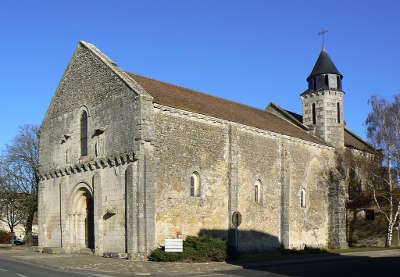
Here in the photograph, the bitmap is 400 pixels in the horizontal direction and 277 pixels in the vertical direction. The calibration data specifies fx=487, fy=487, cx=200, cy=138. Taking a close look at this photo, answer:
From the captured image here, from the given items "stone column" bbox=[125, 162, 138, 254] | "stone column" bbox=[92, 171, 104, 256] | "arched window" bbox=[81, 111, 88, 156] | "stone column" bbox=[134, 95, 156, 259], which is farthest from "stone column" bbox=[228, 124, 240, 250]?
"arched window" bbox=[81, 111, 88, 156]

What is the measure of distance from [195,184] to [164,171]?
8.81 feet

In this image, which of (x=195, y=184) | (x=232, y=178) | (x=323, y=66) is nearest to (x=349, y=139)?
(x=323, y=66)

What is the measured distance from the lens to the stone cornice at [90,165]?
24711 millimetres

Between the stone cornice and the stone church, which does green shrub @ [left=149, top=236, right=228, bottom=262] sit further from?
the stone cornice

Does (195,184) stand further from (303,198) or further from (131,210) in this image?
(303,198)

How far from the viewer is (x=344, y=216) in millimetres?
36562

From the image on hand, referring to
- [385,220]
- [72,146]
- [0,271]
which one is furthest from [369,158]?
[0,271]

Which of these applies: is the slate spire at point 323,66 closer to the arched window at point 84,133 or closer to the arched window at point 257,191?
the arched window at point 257,191

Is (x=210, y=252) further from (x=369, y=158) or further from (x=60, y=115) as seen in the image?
(x=369, y=158)

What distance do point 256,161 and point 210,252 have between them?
9.37m

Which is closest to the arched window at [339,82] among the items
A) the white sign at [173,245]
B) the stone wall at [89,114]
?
the stone wall at [89,114]

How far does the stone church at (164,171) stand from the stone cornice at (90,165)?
8 centimetres

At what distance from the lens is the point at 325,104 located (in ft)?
129

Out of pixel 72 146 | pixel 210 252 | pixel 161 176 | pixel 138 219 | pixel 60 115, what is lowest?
pixel 210 252
